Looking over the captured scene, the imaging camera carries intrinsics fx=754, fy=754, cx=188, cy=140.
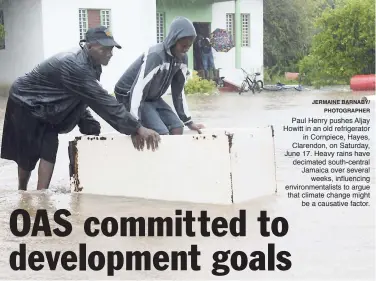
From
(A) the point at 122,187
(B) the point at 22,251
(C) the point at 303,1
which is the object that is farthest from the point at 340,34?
(B) the point at 22,251

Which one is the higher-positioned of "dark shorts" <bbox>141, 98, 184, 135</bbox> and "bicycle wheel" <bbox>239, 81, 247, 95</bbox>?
"dark shorts" <bbox>141, 98, 184, 135</bbox>

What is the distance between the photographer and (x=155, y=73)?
21.3 ft

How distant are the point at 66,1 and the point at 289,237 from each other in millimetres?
17976

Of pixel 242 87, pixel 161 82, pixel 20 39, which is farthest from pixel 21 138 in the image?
pixel 242 87

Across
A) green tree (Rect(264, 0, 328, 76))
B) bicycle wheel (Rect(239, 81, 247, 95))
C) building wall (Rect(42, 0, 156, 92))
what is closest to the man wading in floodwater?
building wall (Rect(42, 0, 156, 92))

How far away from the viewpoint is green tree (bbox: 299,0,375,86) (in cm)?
2320

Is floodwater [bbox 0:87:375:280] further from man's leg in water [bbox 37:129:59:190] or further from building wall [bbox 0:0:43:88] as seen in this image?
building wall [bbox 0:0:43:88]

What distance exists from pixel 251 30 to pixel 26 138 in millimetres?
21848

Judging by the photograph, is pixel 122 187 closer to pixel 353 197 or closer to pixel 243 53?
pixel 353 197

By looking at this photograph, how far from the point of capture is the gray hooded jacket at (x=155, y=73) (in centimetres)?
638

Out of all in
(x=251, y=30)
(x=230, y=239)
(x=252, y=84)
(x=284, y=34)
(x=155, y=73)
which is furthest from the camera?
(x=284, y=34)

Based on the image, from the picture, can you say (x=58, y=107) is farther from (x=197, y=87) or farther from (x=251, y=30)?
(x=251, y=30)

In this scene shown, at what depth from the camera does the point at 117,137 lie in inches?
257

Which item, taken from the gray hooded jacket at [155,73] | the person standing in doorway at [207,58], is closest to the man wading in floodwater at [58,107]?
the gray hooded jacket at [155,73]
